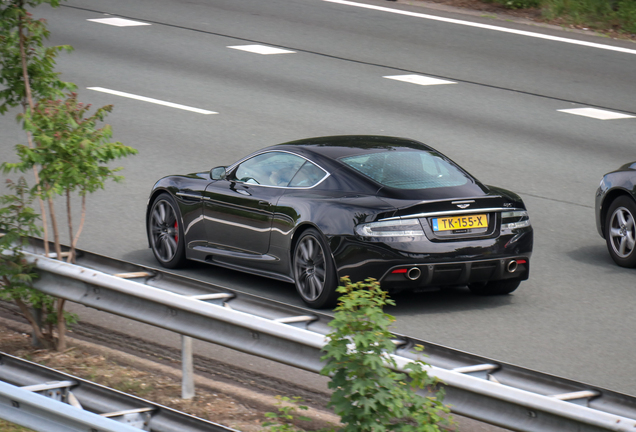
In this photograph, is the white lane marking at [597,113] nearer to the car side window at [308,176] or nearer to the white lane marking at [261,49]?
the white lane marking at [261,49]

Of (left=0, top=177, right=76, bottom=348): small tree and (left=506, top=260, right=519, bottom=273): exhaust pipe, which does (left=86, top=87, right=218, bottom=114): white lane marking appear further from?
(left=0, top=177, right=76, bottom=348): small tree

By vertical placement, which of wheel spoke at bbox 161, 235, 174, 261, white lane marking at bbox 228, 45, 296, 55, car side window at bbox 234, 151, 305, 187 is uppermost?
white lane marking at bbox 228, 45, 296, 55

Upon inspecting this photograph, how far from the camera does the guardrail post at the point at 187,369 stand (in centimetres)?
618

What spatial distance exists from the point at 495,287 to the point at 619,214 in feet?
6.08

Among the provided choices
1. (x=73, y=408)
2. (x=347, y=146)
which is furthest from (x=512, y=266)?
(x=73, y=408)

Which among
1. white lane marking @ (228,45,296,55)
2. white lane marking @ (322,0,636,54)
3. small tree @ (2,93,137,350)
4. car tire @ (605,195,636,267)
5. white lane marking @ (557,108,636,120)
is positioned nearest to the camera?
small tree @ (2,93,137,350)

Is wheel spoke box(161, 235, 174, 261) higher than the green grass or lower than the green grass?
lower

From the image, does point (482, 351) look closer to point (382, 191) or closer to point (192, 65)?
point (382, 191)

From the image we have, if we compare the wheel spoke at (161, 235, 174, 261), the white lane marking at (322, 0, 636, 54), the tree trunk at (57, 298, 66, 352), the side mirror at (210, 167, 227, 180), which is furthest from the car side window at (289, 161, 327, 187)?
the white lane marking at (322, 0, 636, 54)

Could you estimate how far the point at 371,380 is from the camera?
15.6ft

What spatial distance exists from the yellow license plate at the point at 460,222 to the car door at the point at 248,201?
4.96 ft

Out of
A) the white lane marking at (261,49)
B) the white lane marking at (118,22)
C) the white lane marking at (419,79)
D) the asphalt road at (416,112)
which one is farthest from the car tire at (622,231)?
the white lane marking at (118,22)

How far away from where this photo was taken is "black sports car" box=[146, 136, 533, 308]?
786 centimetres

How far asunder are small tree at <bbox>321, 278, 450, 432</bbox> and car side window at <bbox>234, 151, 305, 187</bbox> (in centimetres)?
391
